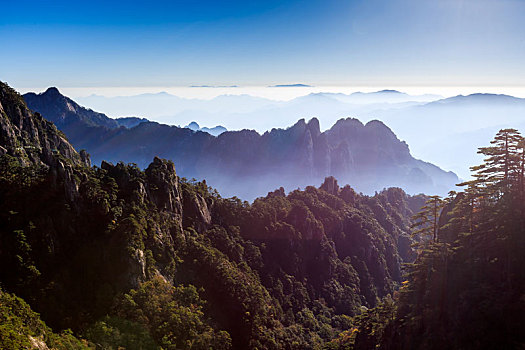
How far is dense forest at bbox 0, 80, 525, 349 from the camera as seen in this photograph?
80.4 feet

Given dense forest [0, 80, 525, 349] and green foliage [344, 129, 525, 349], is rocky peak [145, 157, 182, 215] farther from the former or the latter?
green foliage [344, 129, 525, 349]

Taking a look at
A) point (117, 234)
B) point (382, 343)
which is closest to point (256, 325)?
point (382, 343)

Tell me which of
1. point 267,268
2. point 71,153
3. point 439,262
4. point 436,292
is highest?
point 71,153

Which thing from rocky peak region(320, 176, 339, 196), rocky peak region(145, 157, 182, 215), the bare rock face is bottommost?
rocky peak region(320, 176, 339, 196)

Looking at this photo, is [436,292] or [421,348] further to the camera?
[436,292]

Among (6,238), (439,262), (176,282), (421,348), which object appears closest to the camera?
(421,348)

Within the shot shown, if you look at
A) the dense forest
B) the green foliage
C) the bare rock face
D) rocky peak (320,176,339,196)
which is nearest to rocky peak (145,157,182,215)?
the dense forest

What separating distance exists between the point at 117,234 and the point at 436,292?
3085cm

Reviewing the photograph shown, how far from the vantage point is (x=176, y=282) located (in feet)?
124

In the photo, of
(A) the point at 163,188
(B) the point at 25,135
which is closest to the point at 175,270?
(A) the point at 163,188

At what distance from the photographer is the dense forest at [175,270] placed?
24.5m

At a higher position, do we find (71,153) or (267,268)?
(71,153)

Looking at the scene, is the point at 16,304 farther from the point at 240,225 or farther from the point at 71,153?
Answer: the point at 71,153

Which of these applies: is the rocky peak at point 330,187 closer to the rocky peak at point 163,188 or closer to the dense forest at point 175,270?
the dense forest at point 175,270
